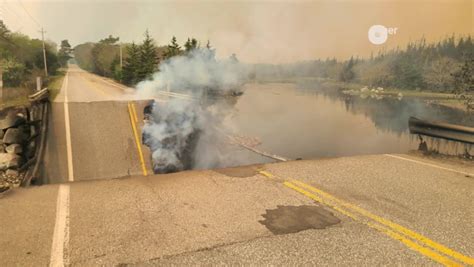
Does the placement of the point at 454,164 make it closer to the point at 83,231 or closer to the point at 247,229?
the point at 247,229

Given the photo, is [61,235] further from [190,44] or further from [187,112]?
[190,44]

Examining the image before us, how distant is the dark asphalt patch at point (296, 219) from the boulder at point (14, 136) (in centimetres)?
653

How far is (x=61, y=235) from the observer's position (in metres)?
3.61

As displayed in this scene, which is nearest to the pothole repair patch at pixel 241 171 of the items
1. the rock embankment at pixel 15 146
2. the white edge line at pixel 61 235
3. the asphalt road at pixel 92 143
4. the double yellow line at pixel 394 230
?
the double yellow line at pixel 394 230

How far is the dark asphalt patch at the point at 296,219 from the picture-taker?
3.91 meters

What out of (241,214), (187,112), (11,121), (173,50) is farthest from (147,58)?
(241,214)

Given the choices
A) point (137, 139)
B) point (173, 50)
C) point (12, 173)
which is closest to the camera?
point (12, 173)

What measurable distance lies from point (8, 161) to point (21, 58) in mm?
22674

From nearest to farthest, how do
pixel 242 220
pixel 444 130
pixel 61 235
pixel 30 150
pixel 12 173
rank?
1. pixel 61 235
2. pixel 242 220
3. pixel 12 173
4. pixel 30 150
5. pixel 444 130

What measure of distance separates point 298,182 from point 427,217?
2.14m

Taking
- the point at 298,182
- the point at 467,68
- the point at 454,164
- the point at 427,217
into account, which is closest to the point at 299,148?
the point at 467,68

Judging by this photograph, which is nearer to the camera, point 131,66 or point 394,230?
point 394,230

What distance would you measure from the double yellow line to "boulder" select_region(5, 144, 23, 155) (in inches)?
256

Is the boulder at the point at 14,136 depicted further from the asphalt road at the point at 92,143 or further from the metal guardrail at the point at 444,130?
the metal guardrail at the point at 444,130
